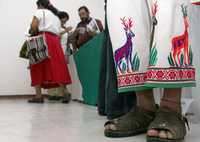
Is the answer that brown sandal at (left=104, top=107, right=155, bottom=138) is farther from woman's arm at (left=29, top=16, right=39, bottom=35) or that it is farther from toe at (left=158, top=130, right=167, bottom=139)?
woman's arm at (left=29, top=16, right=39, bottom=35)

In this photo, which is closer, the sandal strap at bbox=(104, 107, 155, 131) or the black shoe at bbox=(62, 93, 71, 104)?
the sandal strap at bbox=(104, 107, 155, 131)

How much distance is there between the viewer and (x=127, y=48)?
129 cm

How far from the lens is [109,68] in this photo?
1573 millimetres

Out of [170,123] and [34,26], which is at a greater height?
[34,26]

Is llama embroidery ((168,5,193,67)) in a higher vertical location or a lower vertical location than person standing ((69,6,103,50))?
lower

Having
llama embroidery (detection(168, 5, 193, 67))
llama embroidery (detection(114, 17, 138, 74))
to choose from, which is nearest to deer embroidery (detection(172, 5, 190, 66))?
llama embroidery (detection(168, 5, 193, 67))

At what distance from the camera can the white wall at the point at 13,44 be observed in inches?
170

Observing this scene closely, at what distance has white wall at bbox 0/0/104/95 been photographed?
14.2ft

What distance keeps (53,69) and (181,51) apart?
2.63 metres

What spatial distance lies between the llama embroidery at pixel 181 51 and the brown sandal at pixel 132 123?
26 centimetres

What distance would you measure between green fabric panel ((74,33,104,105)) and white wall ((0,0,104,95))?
121 cm

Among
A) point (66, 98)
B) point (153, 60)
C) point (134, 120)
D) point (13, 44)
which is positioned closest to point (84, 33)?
point (66, 98)

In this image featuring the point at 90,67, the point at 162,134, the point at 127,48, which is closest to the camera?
the point at 162,134

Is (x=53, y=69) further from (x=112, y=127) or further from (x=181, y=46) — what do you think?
(x=181, y=46)
